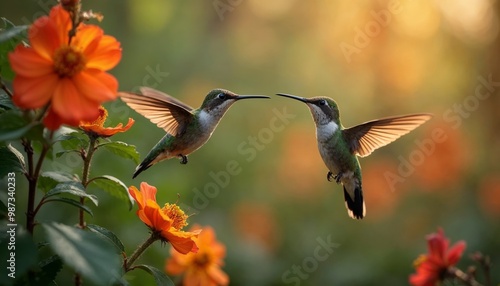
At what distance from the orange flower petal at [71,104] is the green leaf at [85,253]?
20 centimetres

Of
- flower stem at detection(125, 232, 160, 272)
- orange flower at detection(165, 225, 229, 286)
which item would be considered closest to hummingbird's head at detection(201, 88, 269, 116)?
flower stem at detection(125, 232, 160, 272)

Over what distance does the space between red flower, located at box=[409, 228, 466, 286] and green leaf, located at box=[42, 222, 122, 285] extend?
98 cm

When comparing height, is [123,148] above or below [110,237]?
above

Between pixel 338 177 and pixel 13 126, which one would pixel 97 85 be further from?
pixel 338 177

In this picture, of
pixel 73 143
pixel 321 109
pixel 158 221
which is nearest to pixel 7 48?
pixel 73 143

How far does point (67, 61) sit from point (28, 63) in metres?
0.07

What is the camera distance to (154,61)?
5883mm

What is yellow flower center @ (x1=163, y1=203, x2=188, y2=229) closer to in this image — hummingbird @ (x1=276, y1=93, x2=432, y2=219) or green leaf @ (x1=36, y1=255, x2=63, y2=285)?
green leaf @ (x1=36, y1=255, x2=63, y2=285)

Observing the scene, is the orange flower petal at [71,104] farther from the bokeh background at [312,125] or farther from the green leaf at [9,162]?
the bokeh background at [312,125]

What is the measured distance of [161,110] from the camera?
5.08 ft

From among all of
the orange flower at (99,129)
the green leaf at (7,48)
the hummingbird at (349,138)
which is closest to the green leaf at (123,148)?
the orange flower at (99,129)

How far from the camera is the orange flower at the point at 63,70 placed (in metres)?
1.02

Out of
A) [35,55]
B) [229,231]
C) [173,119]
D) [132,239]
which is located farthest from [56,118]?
[229,231]

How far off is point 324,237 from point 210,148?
53.0 inches
